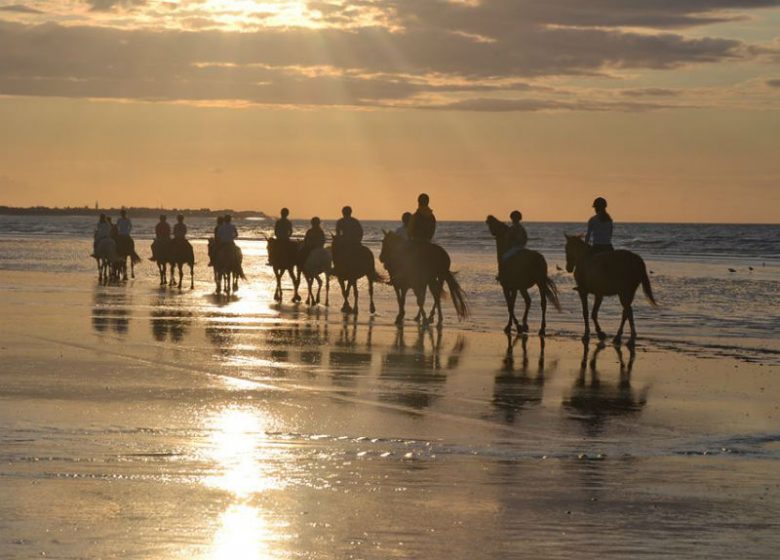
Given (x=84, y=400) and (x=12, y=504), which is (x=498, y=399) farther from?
(x=12, y=504)

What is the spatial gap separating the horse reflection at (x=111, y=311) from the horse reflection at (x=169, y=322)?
18.7 inches

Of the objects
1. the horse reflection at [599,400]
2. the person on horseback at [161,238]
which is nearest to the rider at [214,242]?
the person on horseback at [161,238]

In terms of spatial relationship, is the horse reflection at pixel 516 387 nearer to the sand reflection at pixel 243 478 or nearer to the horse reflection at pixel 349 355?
the horse reflection at pixel 349 355

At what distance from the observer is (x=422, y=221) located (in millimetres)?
23469

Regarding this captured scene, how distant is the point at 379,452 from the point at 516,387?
4.82 m

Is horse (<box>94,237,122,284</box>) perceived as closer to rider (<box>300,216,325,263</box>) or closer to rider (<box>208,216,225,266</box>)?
rider (<box>208,216,225,266</box>)

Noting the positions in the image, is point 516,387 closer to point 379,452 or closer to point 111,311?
point 379,452

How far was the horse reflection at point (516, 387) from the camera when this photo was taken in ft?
44.7

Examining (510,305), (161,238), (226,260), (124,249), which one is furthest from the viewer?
(124,249)

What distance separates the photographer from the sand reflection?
301 inches

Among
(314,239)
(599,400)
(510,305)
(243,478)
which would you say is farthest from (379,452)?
(314,239)

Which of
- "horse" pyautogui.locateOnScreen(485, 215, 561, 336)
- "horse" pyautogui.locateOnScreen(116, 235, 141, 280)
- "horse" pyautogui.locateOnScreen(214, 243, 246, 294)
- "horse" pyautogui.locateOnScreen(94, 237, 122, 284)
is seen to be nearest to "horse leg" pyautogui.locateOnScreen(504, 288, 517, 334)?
"horse" pyautogui.locateOnScreen(485, 215, 561, 336)

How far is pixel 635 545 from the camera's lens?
7.83 m

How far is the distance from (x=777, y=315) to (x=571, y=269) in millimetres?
8905
